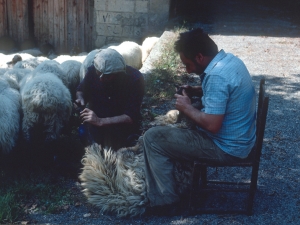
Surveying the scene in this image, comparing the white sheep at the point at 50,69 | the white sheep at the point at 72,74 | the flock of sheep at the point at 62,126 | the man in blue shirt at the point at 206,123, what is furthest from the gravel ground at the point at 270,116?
the white sheep at the point at 50,69

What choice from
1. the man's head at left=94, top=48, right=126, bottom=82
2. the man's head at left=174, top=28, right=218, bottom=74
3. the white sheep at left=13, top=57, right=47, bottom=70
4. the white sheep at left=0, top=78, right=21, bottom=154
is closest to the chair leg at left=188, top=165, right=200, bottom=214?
the man's head at left=174, top=28, right=218, bottom=74

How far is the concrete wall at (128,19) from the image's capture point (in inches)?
515

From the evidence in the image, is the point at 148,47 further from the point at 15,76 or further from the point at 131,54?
the point at 15,76

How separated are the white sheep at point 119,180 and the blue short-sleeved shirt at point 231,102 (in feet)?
1.71

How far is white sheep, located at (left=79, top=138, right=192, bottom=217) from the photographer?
165 inches

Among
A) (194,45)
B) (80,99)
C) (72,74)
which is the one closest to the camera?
(194,45)

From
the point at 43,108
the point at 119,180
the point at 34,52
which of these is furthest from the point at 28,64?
the point at 34,52

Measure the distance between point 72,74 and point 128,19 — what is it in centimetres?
619

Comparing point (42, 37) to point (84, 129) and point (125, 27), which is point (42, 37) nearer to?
point (125, 27)

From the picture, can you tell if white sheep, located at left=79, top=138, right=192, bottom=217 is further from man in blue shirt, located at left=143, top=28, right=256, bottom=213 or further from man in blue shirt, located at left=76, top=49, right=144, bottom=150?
man in blue shirt, located at left=76, top=49, right=144, bottom=150

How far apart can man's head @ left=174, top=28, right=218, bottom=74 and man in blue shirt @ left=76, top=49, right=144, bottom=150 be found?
1.02 m

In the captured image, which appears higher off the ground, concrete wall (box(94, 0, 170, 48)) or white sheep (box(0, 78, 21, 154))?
concrete wall (box(94, 0, 170, 48))

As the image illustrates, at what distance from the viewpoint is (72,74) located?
7.52 m

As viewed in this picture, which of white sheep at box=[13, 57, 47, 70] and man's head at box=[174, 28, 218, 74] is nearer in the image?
man's head at box=[174, 28, 218, 74]
